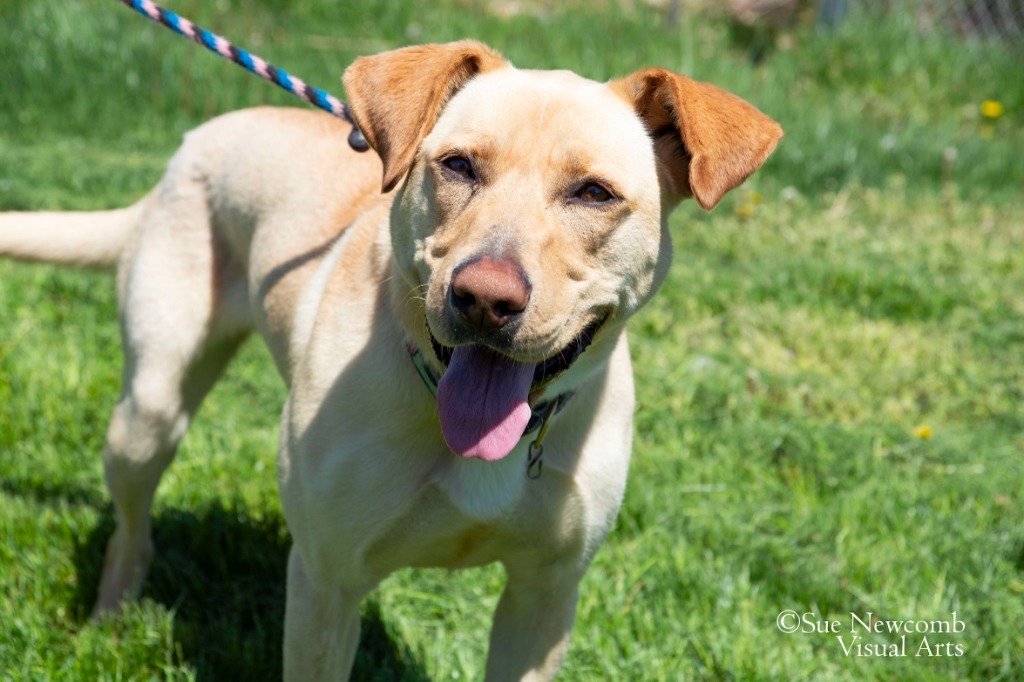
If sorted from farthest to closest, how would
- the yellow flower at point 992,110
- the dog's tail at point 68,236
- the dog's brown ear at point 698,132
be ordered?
1. the yellow flower at point 992,110
2. the dog's tail at point 68,236
3. the dog's brown ear at point 698,132

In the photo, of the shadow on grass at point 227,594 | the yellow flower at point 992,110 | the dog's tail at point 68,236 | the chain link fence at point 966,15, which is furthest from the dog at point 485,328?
the chain link fence at point 966,15

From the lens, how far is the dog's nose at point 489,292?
2277mm

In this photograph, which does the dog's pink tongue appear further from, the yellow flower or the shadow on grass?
the yellow flower

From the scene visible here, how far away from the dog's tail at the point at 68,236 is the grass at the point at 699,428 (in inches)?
30.4

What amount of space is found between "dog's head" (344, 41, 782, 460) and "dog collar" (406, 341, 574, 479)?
0.04m

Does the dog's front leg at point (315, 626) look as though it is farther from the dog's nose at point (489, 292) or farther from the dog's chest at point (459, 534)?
the dog's nose at point (489, 292)

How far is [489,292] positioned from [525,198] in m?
0.32

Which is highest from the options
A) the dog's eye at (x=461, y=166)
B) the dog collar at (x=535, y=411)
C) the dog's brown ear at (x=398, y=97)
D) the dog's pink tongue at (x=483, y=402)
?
the dog's brown ear at (x=398, y=97)

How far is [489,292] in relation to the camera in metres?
2.27

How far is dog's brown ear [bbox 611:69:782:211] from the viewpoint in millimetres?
2559

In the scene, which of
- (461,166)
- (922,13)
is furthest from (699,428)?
(922,13)

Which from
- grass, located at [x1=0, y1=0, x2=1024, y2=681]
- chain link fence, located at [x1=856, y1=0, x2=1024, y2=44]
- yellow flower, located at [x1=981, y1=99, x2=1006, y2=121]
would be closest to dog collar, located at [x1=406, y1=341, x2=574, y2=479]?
grass, located at [x1=0, y1=0, x2=1024, y2=681]

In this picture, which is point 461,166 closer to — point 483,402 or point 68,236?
point 483,402

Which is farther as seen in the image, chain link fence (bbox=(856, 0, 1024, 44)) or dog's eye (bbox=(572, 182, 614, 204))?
chain link fence (bbox=(856, 0, 1024, 44))
